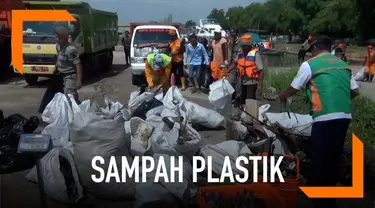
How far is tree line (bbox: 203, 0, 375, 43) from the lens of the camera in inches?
1380

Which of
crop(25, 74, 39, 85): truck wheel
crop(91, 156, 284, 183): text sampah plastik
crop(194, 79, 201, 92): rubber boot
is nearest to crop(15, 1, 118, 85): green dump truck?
crop(25, 74, 39, 85): truck wheel

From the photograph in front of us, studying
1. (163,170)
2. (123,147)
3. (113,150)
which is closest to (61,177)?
(113,150)

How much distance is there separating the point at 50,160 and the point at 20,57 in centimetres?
1103

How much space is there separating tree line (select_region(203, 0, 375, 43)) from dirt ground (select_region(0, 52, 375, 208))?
3521 millimetres

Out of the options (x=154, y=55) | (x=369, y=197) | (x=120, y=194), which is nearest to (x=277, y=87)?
(x=154, y=55)

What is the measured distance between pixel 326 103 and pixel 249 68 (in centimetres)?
411

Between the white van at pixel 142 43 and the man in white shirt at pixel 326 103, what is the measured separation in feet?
35.3

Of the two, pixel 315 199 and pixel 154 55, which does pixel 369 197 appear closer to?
pixel 315 199

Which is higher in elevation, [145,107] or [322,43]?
[322,43]

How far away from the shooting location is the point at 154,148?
563 centimetres

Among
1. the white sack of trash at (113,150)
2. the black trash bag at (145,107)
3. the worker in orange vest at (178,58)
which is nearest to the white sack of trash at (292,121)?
the white sack of trash at (113,150)

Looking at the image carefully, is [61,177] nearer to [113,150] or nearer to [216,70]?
[113,150]

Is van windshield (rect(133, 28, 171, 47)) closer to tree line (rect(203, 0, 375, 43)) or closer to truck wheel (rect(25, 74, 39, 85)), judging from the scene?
tree line (rect(203, 0, 375, 43))

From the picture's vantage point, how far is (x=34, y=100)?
12344 millimetres
